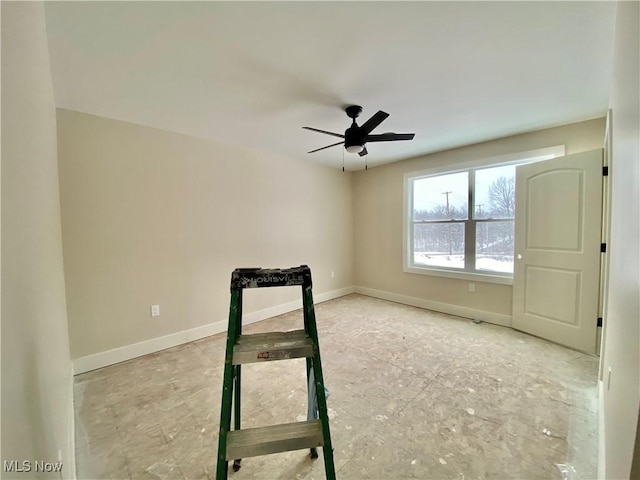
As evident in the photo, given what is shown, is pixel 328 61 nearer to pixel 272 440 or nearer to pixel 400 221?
pixel 272 440

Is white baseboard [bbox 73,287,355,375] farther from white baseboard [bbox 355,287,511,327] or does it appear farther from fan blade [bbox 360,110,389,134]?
fan blade [bbox 360,110,389,134]

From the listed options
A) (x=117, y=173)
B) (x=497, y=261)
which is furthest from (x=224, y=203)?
(x=497, y=261)

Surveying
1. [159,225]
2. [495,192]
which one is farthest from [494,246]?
[159,225]

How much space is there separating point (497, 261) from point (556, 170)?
126 cm

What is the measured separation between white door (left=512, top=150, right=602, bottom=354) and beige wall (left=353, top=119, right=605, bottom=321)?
30cm

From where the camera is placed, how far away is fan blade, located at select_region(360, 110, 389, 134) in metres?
2.02

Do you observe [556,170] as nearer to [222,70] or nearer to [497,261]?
[497,261]

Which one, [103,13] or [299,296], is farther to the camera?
[299,296]

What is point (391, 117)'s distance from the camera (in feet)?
8.66

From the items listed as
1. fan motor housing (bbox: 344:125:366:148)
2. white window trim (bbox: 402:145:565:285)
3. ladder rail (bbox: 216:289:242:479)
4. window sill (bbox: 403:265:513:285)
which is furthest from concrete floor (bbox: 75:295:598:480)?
fan motor housing (bbox: 344:125:366:148)

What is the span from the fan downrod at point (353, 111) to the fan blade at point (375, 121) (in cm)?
24

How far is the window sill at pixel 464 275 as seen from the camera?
11.1 ft

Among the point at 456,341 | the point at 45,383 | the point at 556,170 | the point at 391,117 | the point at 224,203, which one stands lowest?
the point at 456,341

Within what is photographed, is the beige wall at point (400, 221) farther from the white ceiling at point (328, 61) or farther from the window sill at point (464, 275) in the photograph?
the white ceiling at point (328, 61)
